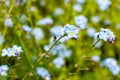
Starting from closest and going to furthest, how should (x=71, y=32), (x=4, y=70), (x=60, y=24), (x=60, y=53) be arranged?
(x=71, y=32) → (x=4, y=70) → (x=60, y=53) → (x=60, y=24)

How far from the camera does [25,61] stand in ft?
9.08

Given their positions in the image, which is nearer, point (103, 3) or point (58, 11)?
point (103, 3)

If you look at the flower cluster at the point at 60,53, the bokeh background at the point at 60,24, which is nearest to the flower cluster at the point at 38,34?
the bokeh background at the point at 60,24

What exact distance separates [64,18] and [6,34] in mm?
1076

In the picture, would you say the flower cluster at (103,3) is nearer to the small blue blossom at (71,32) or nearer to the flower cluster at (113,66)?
the flower cluster at (113,66)

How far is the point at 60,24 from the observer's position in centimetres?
414

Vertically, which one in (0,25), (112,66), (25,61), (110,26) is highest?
(110,26)

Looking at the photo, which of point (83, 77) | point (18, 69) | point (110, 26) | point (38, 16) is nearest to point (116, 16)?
point (110, 26)

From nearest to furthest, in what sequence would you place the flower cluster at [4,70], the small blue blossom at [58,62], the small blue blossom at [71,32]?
the small blue blossom at [71,32]
the flower cluster at [4,70]
the small blue blossom at [58,62]

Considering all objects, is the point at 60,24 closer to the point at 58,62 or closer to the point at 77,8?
the point at 77,8

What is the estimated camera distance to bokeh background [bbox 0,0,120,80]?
3.02 metres

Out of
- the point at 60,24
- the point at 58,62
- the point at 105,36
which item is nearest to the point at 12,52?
the point at 105,36

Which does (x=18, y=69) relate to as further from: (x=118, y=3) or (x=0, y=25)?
(x=118, y=3)

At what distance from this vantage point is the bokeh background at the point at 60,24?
3.02 m
